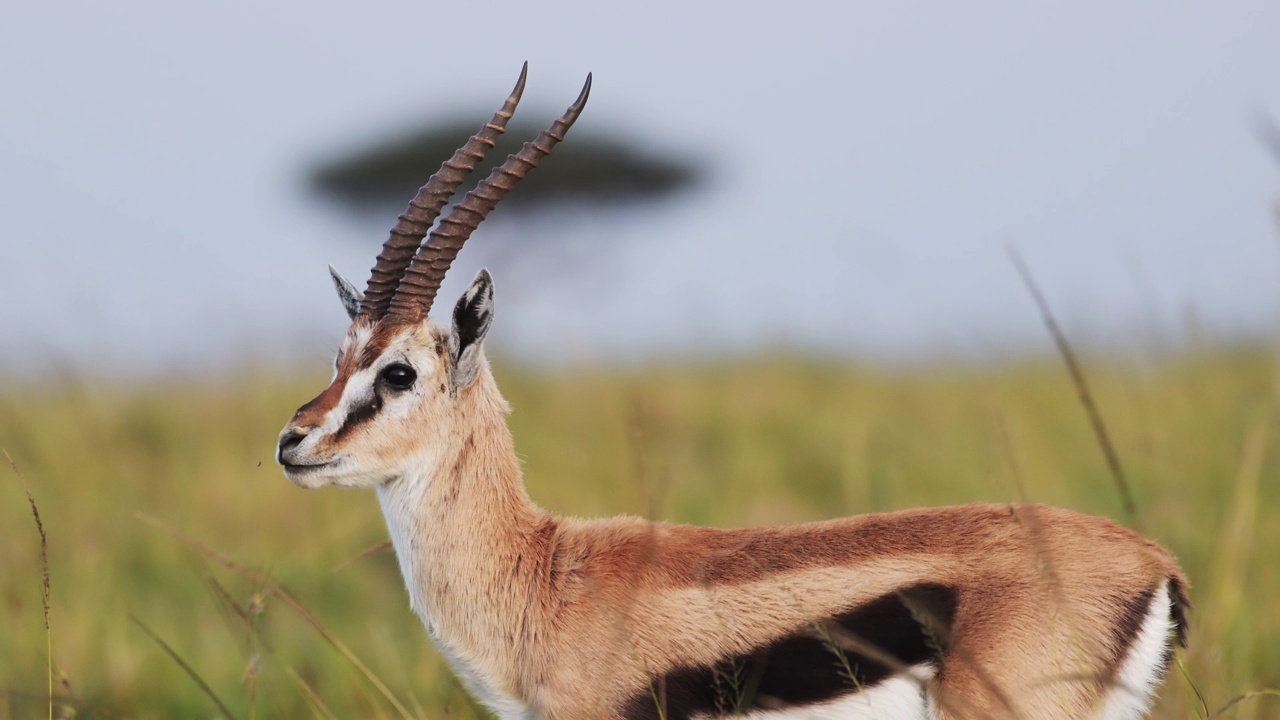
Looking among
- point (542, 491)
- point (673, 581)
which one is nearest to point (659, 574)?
point (673, 581)

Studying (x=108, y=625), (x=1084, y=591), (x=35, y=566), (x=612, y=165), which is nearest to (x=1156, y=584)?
(x=1084, y=591)

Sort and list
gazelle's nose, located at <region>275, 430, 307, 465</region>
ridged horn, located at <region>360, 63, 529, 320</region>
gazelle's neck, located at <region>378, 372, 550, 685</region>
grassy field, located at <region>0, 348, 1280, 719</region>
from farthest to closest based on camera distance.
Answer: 1. grassy field, located at <region>0, 348, 1280, 719</region>
2. ridged horn, located at <region>360, 63, 529, 320</region>
3. gazelle's neck, located at <region>378, 372, 550, 685</region>
4. gazelle's nose, located at <region>275, 430, 307, 465</region>

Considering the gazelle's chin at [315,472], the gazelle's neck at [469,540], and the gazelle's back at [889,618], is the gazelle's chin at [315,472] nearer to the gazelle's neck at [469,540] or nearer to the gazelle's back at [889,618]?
the gazelle's neck at [469,540]

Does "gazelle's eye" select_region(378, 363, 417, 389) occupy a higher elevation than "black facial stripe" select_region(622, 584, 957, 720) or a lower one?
higher

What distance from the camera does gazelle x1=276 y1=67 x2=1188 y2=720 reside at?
338 cm

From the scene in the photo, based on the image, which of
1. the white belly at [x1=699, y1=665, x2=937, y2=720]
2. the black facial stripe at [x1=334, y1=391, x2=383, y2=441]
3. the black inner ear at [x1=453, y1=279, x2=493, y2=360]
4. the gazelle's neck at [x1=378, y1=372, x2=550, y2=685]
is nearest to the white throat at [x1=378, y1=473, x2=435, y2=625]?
the gazelle's neck at [x1=378, y1=372, x2=550, y2=685]

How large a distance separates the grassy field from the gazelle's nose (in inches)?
23.3

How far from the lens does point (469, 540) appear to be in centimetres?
402

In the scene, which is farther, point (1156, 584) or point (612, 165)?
point (612, 165)

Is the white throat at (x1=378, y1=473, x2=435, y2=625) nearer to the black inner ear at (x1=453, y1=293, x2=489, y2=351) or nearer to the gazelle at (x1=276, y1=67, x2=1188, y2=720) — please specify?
the gazelle at (x1=276, y1=67, x2=1188, y2=720)

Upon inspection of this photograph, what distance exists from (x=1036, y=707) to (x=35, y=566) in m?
7.26

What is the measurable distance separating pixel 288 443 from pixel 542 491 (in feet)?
17.6

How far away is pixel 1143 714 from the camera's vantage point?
3.43 metres

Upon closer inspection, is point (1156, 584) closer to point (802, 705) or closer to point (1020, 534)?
point (1020, 534)
